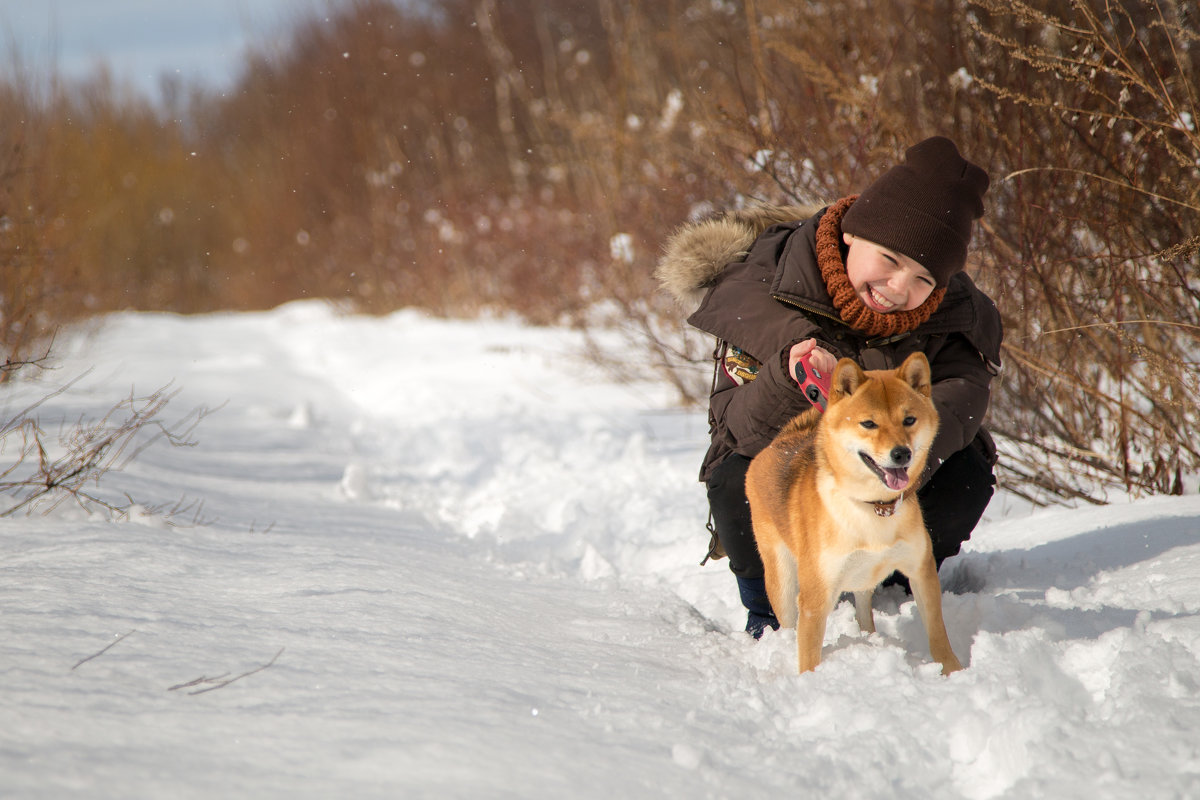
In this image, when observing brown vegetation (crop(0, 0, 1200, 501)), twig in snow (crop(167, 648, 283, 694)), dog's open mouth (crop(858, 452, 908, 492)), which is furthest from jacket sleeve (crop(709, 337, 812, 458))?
twig in snow (crop(167, 648, 283, 694))

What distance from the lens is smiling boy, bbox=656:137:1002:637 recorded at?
2.71 metres

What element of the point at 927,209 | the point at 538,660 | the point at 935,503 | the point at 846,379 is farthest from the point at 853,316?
the point at 538,660

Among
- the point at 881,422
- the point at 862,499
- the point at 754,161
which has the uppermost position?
the point at 754,161

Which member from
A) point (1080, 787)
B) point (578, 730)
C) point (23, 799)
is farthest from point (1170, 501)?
point (23, 799)

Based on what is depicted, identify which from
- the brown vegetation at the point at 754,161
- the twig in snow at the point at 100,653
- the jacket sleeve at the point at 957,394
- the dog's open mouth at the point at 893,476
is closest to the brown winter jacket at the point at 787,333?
the jacket sleeve at the point at 957,394

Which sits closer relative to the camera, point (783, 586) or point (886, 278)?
point (886, 278)

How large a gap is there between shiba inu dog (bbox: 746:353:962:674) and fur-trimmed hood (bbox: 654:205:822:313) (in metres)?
0.84

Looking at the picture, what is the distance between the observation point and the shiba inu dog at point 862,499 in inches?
91.2

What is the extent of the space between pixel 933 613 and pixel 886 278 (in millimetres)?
1011

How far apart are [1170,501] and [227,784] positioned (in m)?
3.57

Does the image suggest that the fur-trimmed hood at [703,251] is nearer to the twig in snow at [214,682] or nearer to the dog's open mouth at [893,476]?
the dog's open mouth at [893,476]

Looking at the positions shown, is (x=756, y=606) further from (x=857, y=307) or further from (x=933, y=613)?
(x=857, y=307)

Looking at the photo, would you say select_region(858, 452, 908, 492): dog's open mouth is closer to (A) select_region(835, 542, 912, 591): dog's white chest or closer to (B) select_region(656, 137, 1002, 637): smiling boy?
(A) select_region(835, 542, 912, 591): dog's white chest

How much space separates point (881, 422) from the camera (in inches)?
90.4
